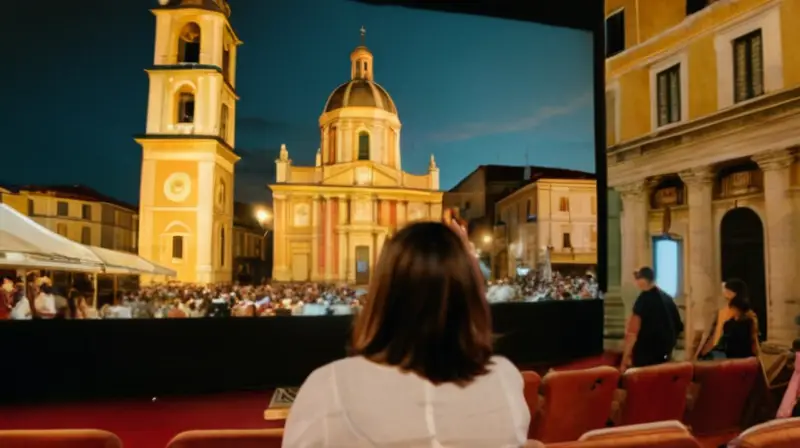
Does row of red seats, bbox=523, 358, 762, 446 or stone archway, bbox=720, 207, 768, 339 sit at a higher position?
stone archway, bbox=720, 207, 768, 339

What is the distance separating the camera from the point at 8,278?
655 centimetres

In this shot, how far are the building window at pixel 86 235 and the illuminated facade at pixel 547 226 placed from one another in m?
5.45

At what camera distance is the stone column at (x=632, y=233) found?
7.11 m

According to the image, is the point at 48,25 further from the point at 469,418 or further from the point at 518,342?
the point at 469,418

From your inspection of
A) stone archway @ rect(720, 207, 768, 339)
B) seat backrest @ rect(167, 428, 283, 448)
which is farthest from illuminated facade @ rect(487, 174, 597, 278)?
seat backrest @ rect(167, 428, 283, 448)

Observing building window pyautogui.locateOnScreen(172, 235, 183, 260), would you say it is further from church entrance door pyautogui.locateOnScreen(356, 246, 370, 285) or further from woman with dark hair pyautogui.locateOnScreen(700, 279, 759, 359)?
woman with dark hair pyautogui.locateOnScreen(700, 279, 759, 359)

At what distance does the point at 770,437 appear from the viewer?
1.43 m

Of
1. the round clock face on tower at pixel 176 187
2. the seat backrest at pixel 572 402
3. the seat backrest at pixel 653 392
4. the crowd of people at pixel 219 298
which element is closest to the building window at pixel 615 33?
the crowd of people at pixel 219 298

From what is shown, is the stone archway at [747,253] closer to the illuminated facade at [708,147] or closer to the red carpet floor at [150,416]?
the illuminated facade at [708,147]

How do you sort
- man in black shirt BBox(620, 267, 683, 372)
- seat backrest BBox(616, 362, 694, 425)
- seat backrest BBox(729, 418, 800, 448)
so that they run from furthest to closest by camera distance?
man in black shirt BBox(620, 267, 683, 372) < seat backrest BBox(616, 362, 694, 425) < seat backrest BBox(729, 418, 800, 448)

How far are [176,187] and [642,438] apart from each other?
7.59 m

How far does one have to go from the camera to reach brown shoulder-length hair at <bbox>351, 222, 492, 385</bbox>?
112 centimetres

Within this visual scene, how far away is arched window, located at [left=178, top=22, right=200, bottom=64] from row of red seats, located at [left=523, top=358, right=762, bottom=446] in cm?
702

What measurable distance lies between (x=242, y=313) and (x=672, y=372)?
5177 millimetres
